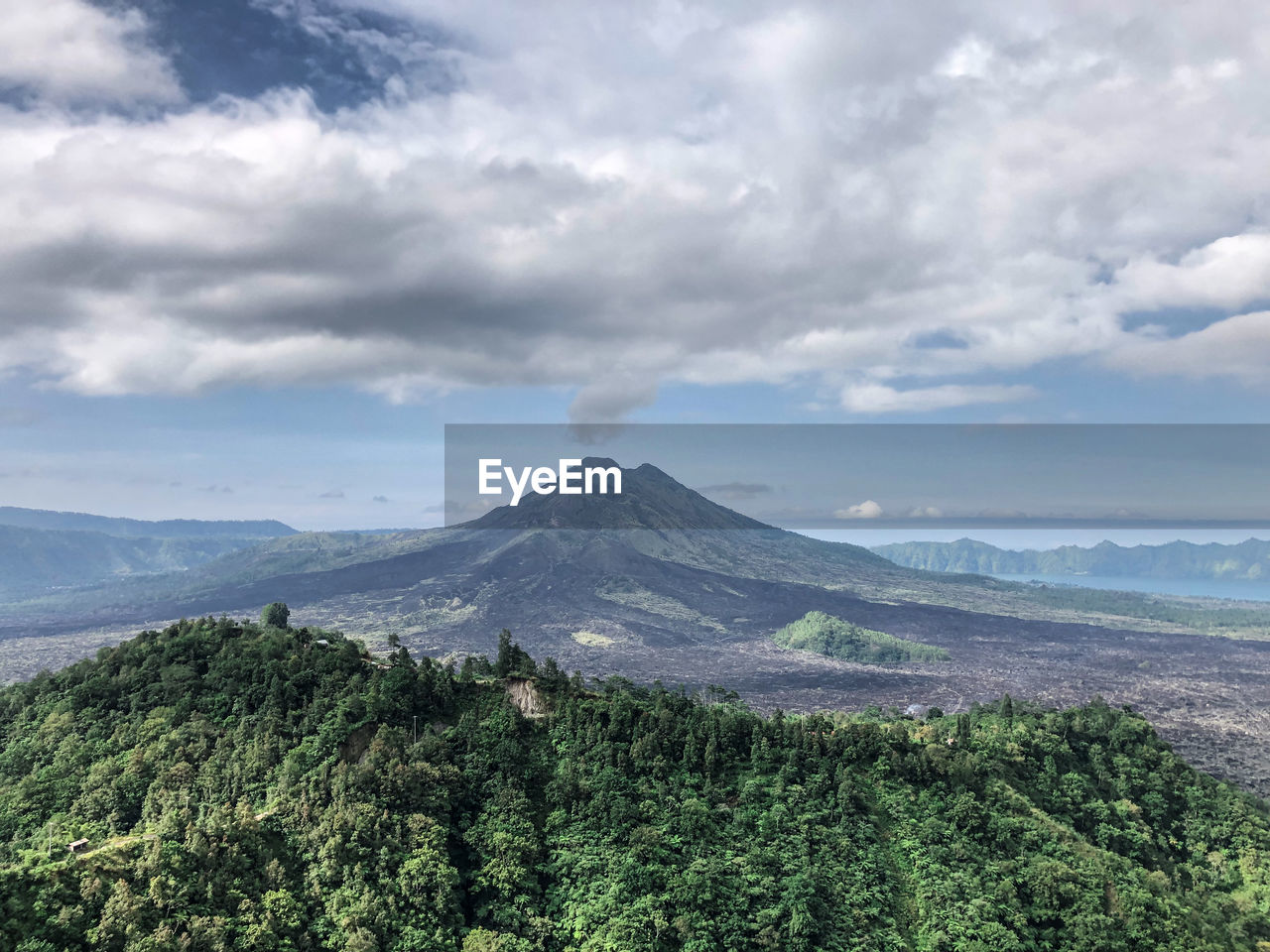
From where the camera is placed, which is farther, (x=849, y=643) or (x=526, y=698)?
(x=849, y=643)

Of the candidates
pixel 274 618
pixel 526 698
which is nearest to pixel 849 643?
pixel 526 698

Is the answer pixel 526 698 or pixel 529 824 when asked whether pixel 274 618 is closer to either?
pixel 526 698

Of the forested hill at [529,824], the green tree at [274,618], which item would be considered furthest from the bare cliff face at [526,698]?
the green tree at [274,618]

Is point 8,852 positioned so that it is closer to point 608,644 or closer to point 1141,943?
point 1141,943

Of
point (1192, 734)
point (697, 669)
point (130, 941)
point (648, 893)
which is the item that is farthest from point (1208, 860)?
point (697, 669)

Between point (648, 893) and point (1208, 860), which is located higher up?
point (648, 893)

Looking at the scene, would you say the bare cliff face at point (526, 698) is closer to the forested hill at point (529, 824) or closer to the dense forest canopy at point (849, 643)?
the forested hill at point (529, 824)
